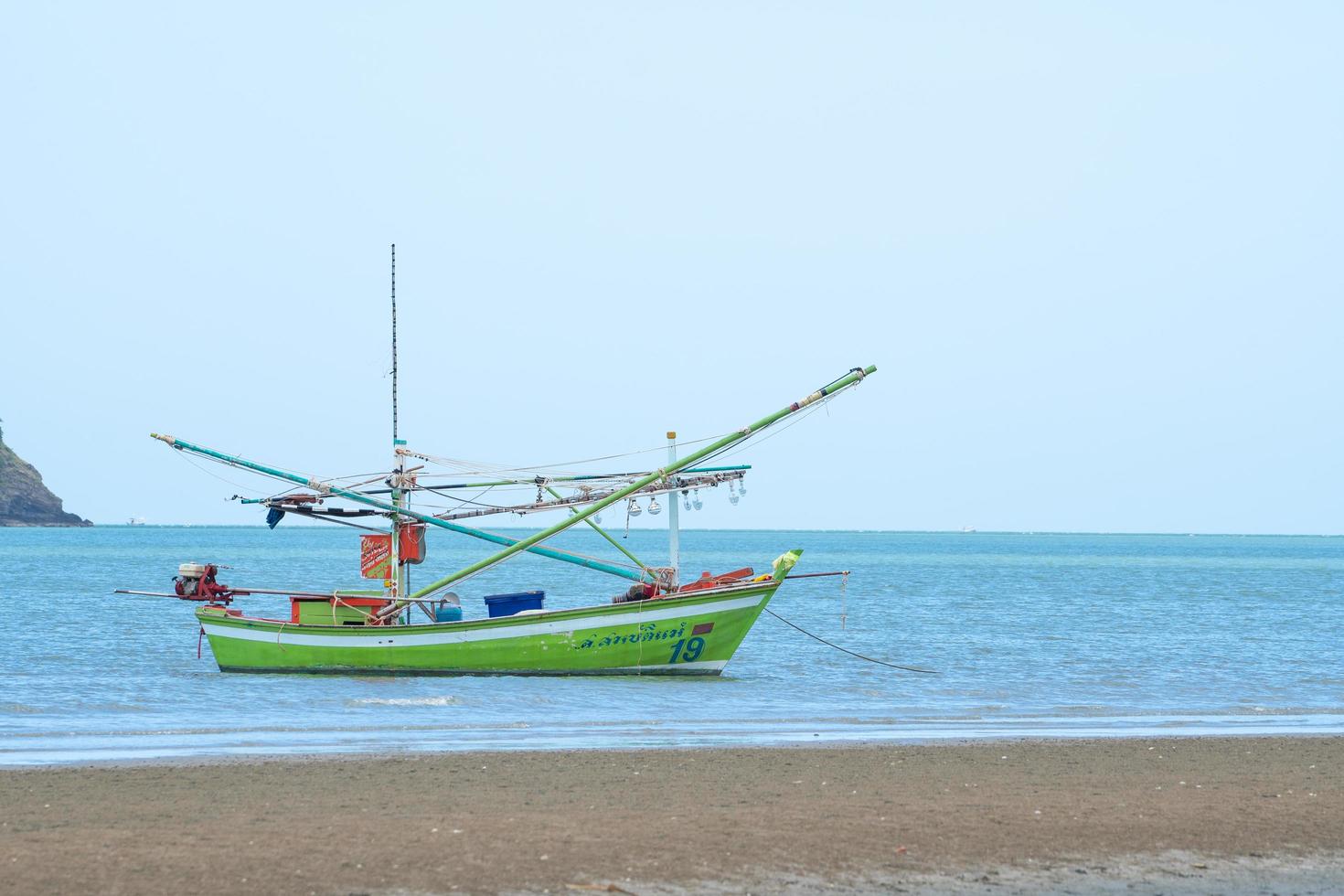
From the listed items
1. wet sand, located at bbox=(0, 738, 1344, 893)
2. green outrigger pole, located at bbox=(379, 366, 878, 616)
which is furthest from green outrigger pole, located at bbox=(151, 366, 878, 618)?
wet sand, located at bbox=(0, 738, 1344, 893)

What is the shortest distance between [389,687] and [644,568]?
6.08 metres

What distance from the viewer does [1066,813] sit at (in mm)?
14008

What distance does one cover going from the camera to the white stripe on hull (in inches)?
1184

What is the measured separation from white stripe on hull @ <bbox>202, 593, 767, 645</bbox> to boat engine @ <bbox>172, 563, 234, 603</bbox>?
9.58 ft

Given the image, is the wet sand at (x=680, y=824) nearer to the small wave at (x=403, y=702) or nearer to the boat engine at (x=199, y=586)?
the small wave at (x=403, y=702)

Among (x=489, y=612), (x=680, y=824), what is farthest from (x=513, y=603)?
(x=680, y=824)

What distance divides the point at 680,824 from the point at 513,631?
1721 cm

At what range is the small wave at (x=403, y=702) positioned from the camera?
25.8 m

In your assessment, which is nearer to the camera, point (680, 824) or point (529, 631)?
point (680, 824)

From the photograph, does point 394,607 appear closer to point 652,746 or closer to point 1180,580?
point 652,746

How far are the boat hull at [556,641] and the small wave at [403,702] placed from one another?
353 centimetres

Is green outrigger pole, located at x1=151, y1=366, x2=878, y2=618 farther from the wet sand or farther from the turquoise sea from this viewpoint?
the wet sand

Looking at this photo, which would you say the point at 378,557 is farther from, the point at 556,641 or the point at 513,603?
the point at 556,641

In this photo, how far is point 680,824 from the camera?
43.5 feet
